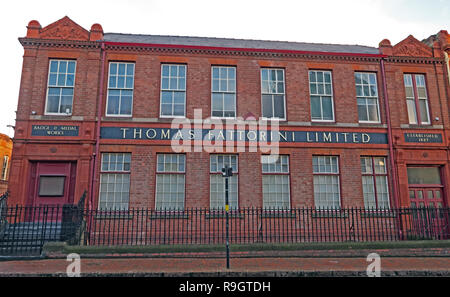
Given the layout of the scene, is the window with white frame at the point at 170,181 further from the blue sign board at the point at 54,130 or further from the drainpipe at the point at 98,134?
the blue sign board at the point at 54,130

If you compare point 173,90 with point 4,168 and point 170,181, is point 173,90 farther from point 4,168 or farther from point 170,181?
point 4,168

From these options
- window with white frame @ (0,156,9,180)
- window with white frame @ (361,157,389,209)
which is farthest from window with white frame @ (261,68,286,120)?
window with white frame @ (0,156,9,180)

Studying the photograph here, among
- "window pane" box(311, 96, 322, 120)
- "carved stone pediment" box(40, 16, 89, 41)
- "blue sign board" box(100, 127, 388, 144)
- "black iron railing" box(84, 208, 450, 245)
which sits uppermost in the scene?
"carved stone pediment" box(40, 16, 89, 41)

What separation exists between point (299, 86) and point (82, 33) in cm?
993

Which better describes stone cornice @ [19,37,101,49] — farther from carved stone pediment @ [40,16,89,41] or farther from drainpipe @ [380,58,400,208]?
drainpipe @ [380,58,400,208]

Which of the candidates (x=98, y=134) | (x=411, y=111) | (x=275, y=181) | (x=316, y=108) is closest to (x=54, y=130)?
(x=98, y=134)

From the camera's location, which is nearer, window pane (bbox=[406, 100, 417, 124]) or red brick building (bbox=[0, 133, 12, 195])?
window pane (bbox=[406, 100, 417, 124])

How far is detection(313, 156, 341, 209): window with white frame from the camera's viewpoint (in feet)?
45.8

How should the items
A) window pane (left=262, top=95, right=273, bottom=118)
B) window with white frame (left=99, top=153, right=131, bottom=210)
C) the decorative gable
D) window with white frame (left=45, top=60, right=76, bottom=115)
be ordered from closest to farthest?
window with white frame (left=99, top=153, right=131, bottom=210), window with white frame (left=45, top=60, right=76, bottom=115), window pane (left=262, top=95, right=273, bottom=118), the decorative gable

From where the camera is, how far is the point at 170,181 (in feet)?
44.5

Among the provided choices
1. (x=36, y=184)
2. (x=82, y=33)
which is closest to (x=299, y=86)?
(x=82, y=33)

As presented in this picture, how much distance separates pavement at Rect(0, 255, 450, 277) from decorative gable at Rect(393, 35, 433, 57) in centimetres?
982

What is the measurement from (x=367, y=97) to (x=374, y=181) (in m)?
3.96

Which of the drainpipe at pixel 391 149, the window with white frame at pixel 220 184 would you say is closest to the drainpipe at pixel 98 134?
Answer: the window with white frame at pixel 220 184
